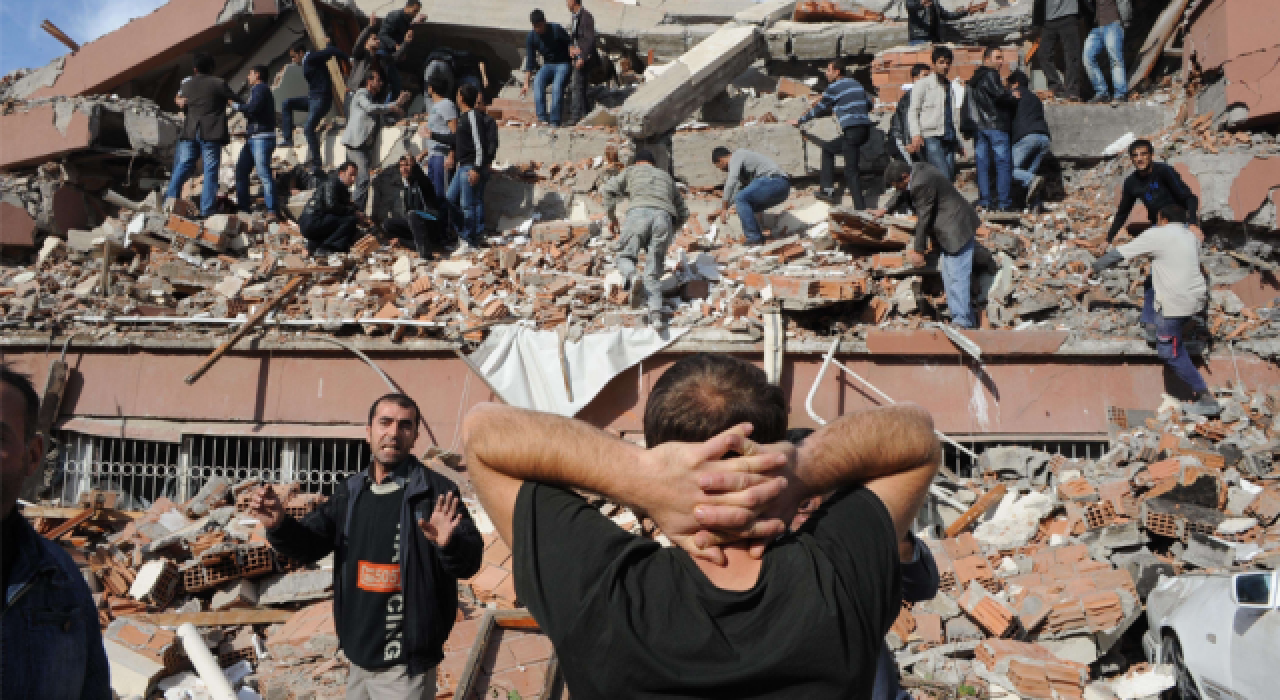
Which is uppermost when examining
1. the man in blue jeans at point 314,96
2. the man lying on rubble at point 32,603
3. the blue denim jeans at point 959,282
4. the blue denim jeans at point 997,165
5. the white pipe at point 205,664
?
the man in blue jeans at point 314,96

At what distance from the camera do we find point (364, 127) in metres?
12.5

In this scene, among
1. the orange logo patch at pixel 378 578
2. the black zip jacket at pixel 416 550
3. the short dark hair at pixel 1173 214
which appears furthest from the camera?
the short dark hair at pixel 1173 214

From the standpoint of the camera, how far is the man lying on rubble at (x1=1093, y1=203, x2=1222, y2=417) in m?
7.62

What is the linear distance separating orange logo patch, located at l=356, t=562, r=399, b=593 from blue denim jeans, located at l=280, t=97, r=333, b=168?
34.6ft

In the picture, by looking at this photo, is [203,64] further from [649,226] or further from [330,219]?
[649,226]

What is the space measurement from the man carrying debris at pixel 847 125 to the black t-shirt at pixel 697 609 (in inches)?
Result: 388

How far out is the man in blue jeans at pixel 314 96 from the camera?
12.6m

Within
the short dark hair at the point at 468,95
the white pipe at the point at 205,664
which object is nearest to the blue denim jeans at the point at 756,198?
the short dark hair at the point at 468,95

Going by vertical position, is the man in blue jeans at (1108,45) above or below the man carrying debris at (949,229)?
above

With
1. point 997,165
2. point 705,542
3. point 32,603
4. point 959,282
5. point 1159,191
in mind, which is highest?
point 997,165

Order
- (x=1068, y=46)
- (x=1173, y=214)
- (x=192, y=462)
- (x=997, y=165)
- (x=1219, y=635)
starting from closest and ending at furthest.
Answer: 1. (x=1219, y=635)
2. (x=1173, y=214)
3. (x=192, y=462)
4. (x=997, y=165)
5. (x=1068, y=46)

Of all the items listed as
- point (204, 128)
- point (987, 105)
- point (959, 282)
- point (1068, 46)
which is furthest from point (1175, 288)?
point (204, 128)

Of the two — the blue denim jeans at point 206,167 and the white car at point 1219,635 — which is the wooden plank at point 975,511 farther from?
the blue denim jeans at point 206,167

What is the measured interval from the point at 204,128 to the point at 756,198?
6810 millimetres
